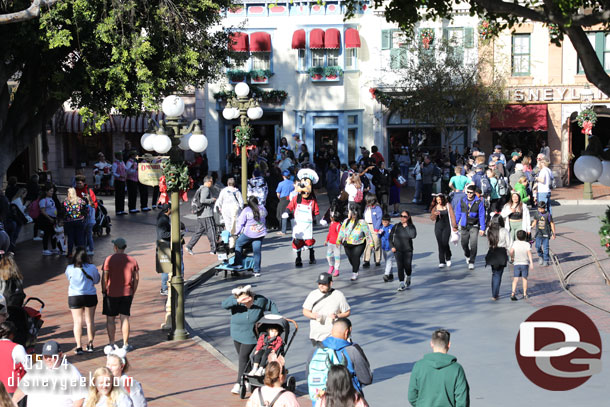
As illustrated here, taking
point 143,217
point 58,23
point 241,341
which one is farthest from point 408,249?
point 143,217

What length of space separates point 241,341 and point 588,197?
75.0 feet

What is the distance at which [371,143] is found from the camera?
37.4m

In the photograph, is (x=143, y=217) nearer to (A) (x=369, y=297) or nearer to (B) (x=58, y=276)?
(B) (x=58, y=276)

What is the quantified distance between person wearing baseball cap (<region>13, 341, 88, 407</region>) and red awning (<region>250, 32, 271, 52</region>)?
95.6ft

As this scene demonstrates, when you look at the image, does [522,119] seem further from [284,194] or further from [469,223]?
[469,223]

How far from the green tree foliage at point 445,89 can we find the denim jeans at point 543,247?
13.7 meters

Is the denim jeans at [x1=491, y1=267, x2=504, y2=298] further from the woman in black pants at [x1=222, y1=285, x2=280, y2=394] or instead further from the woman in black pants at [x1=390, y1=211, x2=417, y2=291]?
the woman in black pants at [x1=222, y1=285, x2=280, y2=394]

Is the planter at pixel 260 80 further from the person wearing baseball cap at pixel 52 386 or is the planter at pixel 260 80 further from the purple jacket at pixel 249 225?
the person wearing baseball cap at pixel 52 386

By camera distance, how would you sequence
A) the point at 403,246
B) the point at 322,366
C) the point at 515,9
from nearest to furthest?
the point at 322,366 → the point at 515,9 → the point at 403,246

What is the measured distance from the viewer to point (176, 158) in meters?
14.3

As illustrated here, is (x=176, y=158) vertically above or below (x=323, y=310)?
above

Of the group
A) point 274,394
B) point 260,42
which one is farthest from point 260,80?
point 274,394

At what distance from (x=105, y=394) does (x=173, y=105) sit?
6799 mm

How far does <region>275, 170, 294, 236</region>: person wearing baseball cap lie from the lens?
2311 cm
